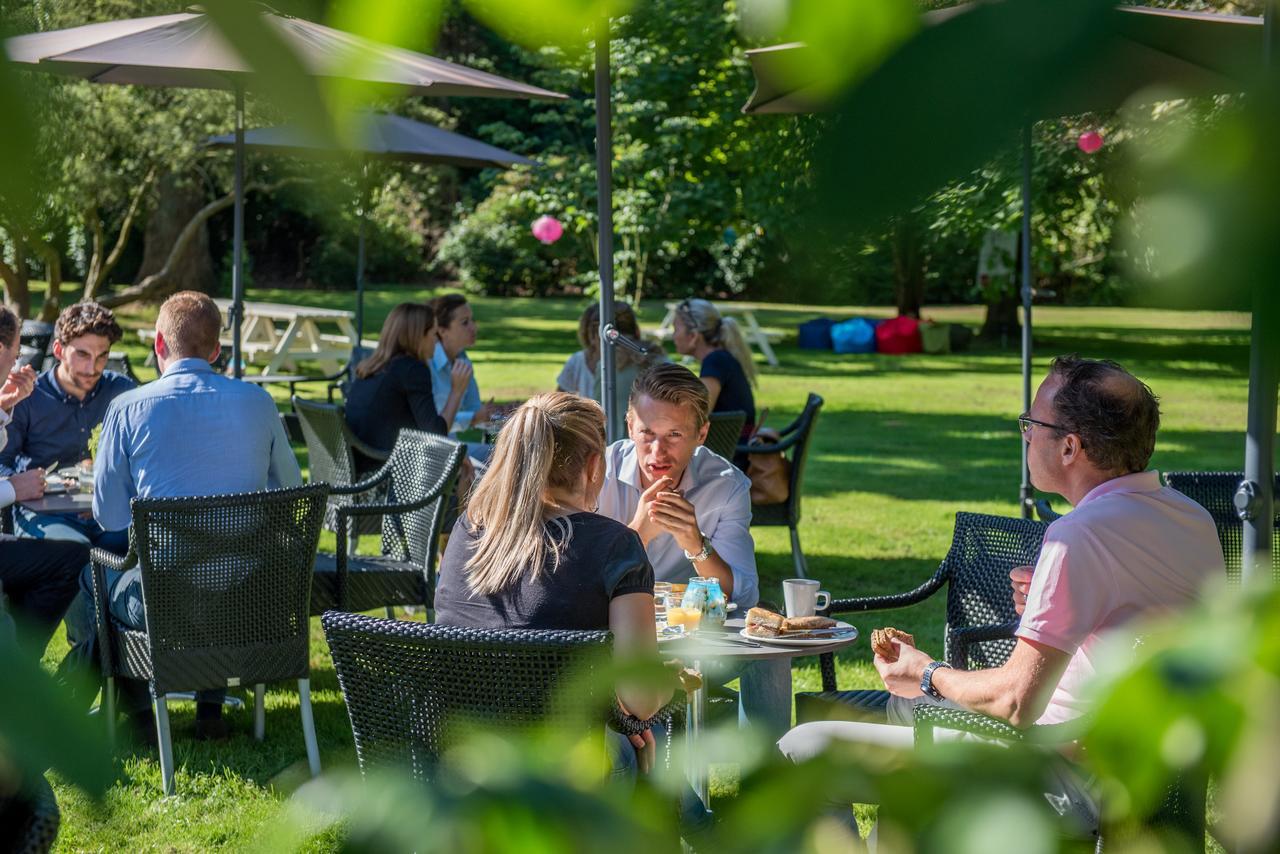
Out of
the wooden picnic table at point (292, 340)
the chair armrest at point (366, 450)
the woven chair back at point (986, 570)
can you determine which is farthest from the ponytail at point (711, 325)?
the wooden picnic table at point (292, 340)

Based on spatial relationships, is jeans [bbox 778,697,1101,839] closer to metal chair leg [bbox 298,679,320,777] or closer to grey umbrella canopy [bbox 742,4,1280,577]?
grey umbrella canopy [bbox 742,4,1280,577]

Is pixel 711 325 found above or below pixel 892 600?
above

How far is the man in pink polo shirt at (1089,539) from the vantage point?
110 inches

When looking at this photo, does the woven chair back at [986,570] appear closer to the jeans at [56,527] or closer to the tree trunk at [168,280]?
the jeans at [56,527]

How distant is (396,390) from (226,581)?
249 centimetres

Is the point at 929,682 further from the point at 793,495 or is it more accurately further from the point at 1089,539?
the point at 793,495

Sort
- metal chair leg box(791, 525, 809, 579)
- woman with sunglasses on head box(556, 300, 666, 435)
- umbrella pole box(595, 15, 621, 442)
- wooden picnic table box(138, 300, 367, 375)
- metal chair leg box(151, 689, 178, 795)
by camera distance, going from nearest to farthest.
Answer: metal chair leg box(151, 689, 178, 795)
umbrella pole box(595, 15, 621, 442)
woman with sunglasses on head box(556, 300, 666, 435)
metal chair leg box(791, 525, 809, 579)
wooden picnic table box(138, 300, 367, 375)

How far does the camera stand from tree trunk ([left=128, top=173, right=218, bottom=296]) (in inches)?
866

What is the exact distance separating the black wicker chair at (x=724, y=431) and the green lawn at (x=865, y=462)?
31.9 inches

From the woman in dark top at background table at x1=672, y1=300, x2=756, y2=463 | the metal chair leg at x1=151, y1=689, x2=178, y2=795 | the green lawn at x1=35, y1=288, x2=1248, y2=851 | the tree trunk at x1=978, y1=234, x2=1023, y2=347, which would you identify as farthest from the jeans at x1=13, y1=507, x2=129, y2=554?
the tree trunk at x1=978, y1=234, x2=1023, y2=347

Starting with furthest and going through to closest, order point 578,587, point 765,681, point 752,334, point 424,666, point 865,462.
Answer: point 752,334
point 865,462
point 765,681
point 578,587
point 424,666

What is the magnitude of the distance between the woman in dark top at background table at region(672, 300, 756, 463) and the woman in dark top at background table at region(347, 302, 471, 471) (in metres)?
1.44

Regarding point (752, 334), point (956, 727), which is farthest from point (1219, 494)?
point (752, 334)

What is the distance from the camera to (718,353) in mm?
7270
